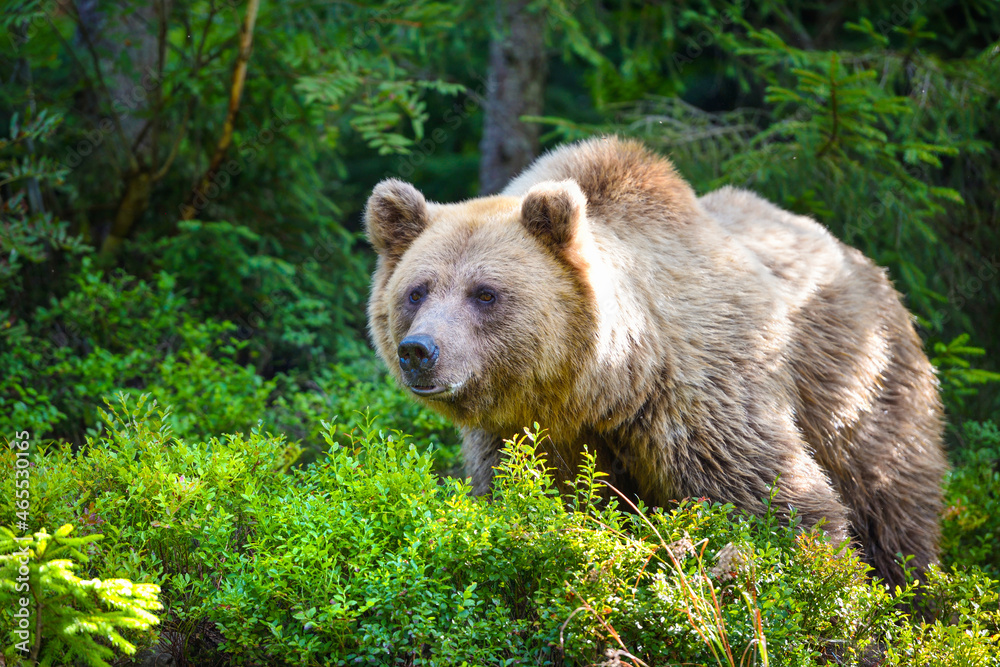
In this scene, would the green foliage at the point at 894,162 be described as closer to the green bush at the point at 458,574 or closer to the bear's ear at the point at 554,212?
the bear's ear at the point at 554,212

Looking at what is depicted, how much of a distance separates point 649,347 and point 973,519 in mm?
2850

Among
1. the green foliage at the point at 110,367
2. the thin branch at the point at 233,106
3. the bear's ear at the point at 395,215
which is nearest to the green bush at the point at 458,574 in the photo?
the bear's ear at the point at 395,215

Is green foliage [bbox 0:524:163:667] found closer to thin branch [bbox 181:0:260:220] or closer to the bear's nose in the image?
the bear's nose

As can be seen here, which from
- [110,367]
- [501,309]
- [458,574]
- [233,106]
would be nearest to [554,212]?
[501,309]

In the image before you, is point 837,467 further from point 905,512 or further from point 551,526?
point 551,526

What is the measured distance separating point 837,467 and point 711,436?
111cm

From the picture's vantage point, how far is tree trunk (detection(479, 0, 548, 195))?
9461mm

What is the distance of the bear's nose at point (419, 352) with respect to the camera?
3586 mm

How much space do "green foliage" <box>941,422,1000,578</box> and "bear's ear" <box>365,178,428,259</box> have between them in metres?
3.74

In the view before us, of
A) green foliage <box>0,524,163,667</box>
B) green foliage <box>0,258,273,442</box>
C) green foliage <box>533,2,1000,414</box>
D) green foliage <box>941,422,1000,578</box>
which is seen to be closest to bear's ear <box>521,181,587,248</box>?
green foliage <box>0,524,163,667</box>

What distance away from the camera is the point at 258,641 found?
2941 millimetres

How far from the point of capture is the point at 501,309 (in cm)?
384

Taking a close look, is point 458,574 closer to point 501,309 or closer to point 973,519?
point 501,309

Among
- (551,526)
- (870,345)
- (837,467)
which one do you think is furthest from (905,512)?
(551,526)
